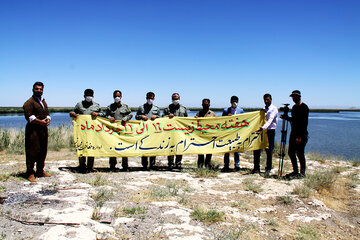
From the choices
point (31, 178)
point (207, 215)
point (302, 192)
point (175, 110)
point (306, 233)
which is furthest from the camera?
point (175, 110)

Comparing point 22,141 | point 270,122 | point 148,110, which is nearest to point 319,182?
point 270,122

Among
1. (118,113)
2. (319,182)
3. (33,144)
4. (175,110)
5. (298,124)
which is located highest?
(175,110)

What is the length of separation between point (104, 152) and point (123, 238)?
3983 millimetres

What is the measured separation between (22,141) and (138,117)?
7.77 metres

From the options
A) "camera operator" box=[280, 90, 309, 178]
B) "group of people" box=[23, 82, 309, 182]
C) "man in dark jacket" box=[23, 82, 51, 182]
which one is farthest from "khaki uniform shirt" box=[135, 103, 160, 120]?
"camera operator" box=[280, 90, 309, 178]

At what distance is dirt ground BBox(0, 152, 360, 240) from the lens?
10.9 feet

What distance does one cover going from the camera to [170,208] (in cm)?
419

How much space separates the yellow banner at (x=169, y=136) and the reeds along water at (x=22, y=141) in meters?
5.34

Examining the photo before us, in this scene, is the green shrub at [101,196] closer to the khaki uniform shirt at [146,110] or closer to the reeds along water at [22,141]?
the khaki uniform shirt at [146,110]

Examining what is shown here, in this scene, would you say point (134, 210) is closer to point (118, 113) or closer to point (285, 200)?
point (285, 200)

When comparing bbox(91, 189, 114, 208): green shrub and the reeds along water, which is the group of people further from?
the reeds along water

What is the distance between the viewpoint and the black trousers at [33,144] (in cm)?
559

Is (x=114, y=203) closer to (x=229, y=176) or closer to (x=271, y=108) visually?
(x=229, y=176)

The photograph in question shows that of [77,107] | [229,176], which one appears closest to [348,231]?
[229,176]
